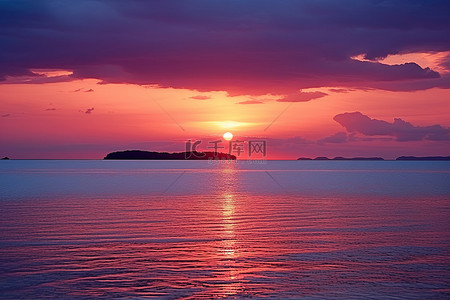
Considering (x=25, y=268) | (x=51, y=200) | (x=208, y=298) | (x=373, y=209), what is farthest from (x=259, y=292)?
(x=51, y=200)

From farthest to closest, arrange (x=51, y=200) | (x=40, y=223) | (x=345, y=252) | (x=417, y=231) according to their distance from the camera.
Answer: (x=51, y=200) < (x=40, y=223) < (x=417, y=231) < (x=345, y=252)

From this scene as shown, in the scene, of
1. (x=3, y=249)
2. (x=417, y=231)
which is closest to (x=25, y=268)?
(x=3, y=249)

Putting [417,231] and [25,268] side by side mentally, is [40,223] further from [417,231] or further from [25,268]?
[417,231]

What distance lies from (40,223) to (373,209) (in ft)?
78.0

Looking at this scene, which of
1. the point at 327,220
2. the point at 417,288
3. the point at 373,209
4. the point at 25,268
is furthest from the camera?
the point at 373,209

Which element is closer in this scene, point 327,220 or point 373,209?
point 327,220

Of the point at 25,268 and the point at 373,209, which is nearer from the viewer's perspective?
the point at 25,268

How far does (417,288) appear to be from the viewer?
16.3 meters

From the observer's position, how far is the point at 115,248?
22531mm

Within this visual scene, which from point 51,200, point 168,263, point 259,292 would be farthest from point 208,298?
point 51,200

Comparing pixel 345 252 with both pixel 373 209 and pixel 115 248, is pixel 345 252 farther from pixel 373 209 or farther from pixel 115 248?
pixel 373 209

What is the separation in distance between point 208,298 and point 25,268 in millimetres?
7270

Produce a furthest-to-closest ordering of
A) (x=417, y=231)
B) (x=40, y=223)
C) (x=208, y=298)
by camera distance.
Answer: (x=40, y=223)
(x=417, y=231)
(x=208, y=298)

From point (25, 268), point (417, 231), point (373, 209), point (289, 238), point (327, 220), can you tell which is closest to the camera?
point (25, 268)
